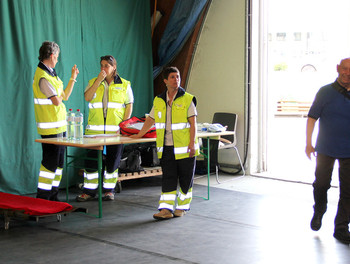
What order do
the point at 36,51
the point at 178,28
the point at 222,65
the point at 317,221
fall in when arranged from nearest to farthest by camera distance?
the point at 317,221 → the point at 36,51 → the point at 222,65 → the point at 178,28

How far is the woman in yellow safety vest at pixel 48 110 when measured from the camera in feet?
15.5

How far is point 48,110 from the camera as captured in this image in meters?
4.80

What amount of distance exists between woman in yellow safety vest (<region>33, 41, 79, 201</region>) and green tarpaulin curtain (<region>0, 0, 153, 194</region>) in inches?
39.2

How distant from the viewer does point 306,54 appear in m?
22.0

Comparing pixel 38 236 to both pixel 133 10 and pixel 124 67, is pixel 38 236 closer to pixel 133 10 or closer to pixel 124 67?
pixel 124 67

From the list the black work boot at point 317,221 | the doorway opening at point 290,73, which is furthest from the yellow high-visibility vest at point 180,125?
the doorway opening at point 290,73

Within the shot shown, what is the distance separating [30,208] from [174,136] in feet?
5.07

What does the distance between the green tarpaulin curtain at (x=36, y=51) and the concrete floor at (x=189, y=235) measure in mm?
875

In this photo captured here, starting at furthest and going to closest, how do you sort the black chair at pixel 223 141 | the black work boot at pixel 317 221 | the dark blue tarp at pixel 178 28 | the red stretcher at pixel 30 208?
1. the dark blue tarp at pixel 178 28
2. the black chair at pixel 223 141
3. the red stretcher at pixel 30 208
4. the black work boot at pixel 317 221

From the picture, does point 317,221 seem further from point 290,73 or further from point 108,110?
point 290,73

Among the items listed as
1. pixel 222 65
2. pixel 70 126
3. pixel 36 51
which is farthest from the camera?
pixel 222 65

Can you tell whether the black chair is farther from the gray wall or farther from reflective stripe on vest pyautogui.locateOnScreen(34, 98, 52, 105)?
reflective stripe on vest pyautogui.locateOnScreen(34, 98, 52, 105)

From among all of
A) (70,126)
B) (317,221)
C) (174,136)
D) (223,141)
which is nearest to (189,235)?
(174,136)

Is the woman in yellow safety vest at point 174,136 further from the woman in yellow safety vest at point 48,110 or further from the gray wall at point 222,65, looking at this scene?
the gray wall at point 222,65
